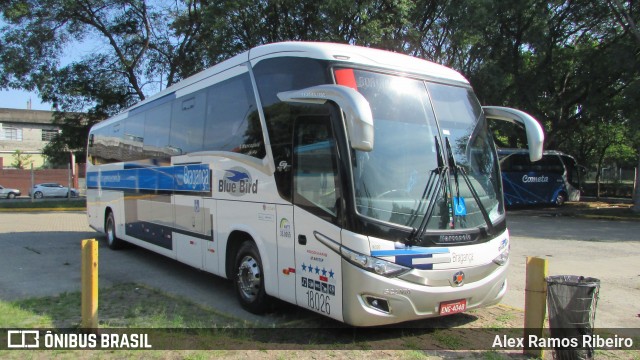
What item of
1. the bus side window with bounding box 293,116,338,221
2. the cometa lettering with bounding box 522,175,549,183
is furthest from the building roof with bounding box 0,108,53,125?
the bus side window with bounding box 293,116,338,221

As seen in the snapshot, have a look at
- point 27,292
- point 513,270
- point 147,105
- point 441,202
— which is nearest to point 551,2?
point 513,270

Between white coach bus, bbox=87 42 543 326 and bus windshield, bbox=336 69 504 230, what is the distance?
15 millimetres

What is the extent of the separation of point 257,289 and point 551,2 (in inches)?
817

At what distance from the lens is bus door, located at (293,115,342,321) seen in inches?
199

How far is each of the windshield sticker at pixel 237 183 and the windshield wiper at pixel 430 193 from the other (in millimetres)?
2241

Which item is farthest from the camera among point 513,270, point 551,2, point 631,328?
point 551,2

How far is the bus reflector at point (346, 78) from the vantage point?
5273 millimetres

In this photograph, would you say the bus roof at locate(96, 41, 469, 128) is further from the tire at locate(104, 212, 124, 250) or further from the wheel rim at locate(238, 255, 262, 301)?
the tire at locate(104, 212, 124, 250)

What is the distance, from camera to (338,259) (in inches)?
196

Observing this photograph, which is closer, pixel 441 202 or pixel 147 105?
pixel 441 202

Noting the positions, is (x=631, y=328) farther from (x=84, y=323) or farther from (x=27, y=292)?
(x=27, y=292)

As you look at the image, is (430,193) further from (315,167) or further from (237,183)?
(237,183)

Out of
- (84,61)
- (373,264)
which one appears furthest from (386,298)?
(84,61)

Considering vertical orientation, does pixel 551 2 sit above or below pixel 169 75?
above
